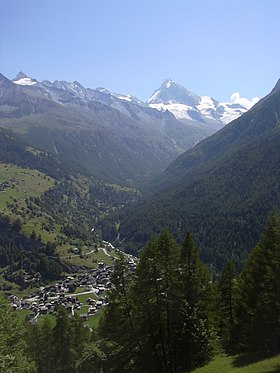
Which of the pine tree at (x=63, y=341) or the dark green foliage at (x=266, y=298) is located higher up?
the dark green foliage at (x=266, y=298)

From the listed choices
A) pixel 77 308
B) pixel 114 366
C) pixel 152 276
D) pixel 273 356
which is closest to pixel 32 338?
pixel 114 366

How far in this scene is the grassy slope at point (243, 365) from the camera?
37.0 m

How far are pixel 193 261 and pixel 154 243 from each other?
18.6 feet

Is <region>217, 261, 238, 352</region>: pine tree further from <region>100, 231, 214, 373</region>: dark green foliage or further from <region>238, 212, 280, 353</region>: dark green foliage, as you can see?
<region>100, 231, 214, 373</region>: dark green foliage

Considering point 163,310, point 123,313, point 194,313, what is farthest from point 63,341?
point 194,313

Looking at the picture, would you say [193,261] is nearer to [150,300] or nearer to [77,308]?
[150,300]

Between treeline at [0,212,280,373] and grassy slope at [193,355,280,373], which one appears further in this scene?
treeline at [0,212,280,373]

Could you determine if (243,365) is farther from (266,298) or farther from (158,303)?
(158,303)

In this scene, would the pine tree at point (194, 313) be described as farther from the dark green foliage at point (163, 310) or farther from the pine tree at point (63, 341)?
the pine tree at point (63, 341)

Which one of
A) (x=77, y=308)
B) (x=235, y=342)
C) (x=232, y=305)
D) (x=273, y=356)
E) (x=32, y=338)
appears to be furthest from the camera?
(x=77, y=308)

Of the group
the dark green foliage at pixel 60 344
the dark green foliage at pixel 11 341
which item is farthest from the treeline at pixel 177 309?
the dark green foliage at pixel 60 344

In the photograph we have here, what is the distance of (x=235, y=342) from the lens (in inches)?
2077

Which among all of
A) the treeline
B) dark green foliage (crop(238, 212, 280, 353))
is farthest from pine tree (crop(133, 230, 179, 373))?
dark green foliage (crop(238, 212, 280, 353))

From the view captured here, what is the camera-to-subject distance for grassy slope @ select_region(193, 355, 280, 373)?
37.0 m
